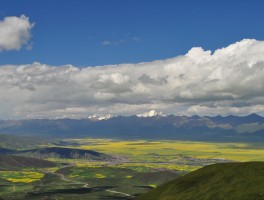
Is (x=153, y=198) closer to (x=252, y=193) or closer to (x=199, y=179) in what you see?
(x=199, y=179)

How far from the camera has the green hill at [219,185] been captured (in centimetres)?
13629

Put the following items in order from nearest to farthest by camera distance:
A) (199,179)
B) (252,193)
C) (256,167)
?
(252,193) < (256,167) < (199,179)

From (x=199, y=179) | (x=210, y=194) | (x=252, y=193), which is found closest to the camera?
(x=252, y=193)

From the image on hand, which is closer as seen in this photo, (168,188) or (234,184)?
(234,184)

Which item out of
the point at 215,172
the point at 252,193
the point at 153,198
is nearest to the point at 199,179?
the point at 215,172

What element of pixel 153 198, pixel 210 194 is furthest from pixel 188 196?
pixel 153 198

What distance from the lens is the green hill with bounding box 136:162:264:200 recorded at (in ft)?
447

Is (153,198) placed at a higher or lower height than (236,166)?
lower

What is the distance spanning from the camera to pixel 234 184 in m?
150

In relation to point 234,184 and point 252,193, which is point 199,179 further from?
point 252,193

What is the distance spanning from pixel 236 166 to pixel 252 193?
4187 centimetres

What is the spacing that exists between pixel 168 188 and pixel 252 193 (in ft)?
183

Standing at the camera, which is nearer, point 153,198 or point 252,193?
point 252,193

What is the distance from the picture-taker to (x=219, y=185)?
156125 millimetres
